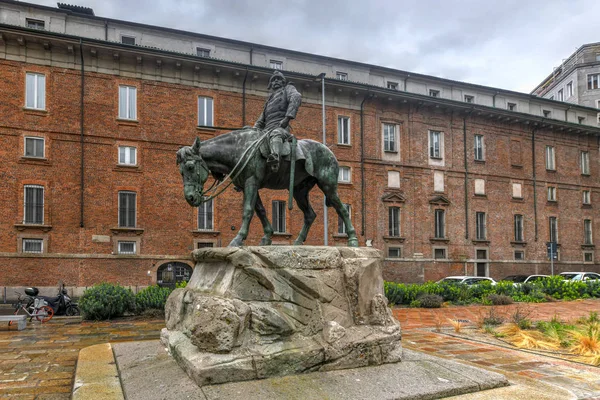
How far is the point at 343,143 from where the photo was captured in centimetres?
3011

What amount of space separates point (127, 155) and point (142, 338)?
16902 mm

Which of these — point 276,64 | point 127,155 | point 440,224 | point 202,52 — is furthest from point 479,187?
point 127,155

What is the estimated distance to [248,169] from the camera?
6.53 m

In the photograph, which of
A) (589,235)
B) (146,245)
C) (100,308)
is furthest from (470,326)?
(589,235)

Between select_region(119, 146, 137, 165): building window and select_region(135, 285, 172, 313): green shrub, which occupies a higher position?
select_region(119, 146, 137, 165): building window

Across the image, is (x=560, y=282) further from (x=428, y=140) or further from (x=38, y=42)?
(x=38, y=42)

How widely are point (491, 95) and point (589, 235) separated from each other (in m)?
14.0

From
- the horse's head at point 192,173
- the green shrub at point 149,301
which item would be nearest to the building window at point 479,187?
the green shrub at point 149,301

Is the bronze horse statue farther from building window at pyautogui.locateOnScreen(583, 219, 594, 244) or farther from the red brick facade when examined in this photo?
building window at pyautogui.locateOnScreen(583, 219, 594, 244)

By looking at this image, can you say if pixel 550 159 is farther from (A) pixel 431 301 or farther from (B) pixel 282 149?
(B) pixel 282 149

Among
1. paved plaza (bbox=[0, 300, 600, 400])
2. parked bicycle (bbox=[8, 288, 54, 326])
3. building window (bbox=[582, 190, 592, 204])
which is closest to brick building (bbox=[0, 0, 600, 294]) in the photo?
building window (bbox=[582, 190, 592, 204])

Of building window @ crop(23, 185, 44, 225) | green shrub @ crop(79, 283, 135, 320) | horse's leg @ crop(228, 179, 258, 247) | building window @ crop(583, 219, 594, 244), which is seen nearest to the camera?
horse's leg @ crop(228, 179, 258, 247)

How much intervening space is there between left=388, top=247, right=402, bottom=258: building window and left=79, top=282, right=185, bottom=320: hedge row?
18.3 meters

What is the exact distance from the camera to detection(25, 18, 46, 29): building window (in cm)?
2483
